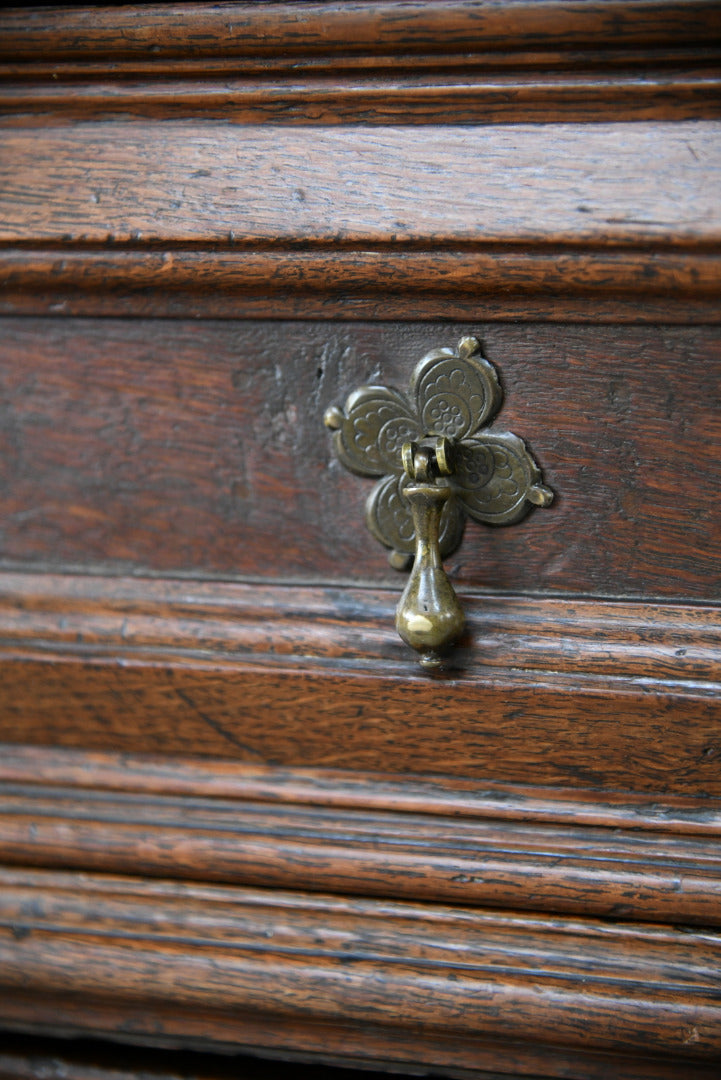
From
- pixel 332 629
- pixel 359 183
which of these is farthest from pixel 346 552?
pixel 359 183

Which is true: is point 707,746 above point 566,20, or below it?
below

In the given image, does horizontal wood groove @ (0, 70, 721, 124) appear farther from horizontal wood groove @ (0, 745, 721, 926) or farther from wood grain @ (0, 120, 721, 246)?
horizontal wood groove @ (0, 745, 721, 926)

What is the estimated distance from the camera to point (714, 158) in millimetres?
344

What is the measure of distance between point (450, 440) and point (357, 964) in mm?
→ 227

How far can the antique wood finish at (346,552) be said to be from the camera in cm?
36

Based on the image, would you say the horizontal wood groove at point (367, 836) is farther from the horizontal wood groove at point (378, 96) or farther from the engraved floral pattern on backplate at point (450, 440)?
the horizontal wood groove at point (378, 96)

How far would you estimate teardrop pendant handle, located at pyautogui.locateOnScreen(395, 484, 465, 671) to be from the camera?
0.37m

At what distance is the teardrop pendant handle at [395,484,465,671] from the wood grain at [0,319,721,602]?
0.03 m

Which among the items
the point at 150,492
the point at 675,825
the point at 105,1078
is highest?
the point at 150,492

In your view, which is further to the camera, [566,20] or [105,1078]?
[105,1078]

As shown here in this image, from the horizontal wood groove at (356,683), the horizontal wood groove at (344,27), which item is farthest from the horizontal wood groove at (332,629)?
the horizontal wood groove at (344,27)

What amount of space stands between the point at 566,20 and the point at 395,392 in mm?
150

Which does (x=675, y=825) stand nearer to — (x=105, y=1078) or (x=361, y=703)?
(x=361, y=703)

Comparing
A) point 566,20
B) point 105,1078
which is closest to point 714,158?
point 566,20
